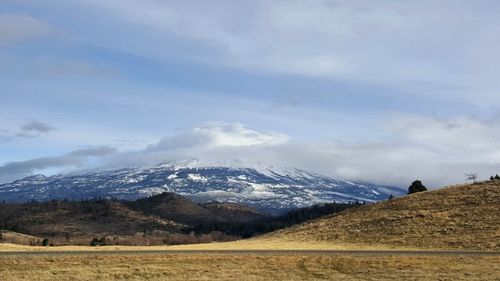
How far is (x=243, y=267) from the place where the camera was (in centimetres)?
4691

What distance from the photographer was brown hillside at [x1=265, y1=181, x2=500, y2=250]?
69125 millimetres

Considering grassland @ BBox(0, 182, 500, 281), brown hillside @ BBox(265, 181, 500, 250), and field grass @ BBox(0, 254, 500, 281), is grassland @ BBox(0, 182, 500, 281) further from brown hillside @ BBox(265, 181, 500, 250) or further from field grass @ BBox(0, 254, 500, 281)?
brown hillside @ BBox(265, 181, 500, 250)

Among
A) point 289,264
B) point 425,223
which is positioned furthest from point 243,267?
point 425,223

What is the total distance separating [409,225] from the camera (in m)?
78.4

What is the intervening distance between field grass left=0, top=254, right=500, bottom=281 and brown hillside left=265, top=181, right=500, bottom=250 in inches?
729

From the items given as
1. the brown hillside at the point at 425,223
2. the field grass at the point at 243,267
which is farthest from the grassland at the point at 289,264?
the brown hillside at the point at 425,223

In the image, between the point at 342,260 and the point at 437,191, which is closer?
the point at 342,260

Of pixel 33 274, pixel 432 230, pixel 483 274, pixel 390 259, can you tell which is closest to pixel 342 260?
pixel 390 259

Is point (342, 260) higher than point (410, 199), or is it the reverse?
point (410, 199)

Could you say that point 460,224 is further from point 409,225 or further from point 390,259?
point 390,259

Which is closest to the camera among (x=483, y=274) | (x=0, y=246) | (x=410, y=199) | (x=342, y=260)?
(x=483, y=274)

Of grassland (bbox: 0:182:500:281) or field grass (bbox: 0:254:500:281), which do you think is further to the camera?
grassland (bbox: 0:182:500:281)

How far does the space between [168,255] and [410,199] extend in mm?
54855

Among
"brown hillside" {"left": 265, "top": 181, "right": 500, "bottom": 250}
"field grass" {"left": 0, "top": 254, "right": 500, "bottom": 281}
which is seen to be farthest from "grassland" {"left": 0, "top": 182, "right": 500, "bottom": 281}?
"brown hillside" {"left": 265, "top": 181, "right": 500, "bottom": 250}
